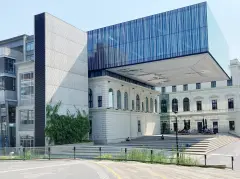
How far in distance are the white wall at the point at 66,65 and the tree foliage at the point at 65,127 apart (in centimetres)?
101

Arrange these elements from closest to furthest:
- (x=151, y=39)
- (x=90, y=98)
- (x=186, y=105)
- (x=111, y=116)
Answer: (x=151, y=39), (x=111, y=116), (x=90, y=98), (x=186, y=105)

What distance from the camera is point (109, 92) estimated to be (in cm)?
4603

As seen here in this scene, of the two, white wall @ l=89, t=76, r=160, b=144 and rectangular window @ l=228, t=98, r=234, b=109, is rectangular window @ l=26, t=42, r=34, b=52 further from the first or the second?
rectangular window @ l=228, t=98, r=234, b=109

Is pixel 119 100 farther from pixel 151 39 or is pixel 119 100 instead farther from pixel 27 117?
pixel 27 117

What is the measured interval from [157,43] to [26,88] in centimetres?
1821

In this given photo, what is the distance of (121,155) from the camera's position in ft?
80.8

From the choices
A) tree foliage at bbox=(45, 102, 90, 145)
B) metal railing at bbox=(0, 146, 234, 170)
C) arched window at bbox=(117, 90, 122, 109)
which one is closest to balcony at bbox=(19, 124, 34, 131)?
tree foliage at bbox=(45, 102, 90, 145)

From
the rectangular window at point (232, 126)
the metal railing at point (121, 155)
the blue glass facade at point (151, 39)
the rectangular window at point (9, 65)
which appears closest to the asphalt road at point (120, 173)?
the metal railing at point (121, 155)

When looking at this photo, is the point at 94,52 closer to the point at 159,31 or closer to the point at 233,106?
the point at 159,31

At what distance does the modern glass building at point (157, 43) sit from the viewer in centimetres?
3853

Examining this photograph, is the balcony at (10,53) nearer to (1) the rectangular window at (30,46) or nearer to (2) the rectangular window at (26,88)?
(1) the rectangular window at (30,46)

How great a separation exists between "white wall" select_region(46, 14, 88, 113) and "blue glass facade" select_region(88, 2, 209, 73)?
9.06ft

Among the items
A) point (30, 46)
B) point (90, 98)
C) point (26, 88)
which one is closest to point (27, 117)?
point (26, 88)

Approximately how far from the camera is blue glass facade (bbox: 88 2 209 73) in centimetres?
3853
